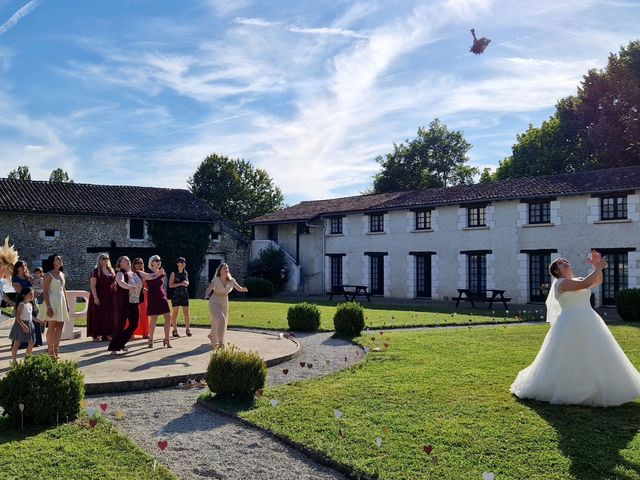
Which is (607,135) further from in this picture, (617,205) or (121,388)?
(121,388)

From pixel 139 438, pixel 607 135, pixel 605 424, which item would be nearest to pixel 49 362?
pixel 139 438

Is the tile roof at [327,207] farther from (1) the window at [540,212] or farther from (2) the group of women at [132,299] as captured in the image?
(2) the group of women at [132,299]

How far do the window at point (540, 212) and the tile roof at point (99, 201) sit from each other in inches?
701

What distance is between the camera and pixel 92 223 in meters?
32.9

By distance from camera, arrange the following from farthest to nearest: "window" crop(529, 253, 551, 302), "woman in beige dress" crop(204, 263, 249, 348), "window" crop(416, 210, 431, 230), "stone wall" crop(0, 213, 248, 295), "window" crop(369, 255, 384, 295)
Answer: "window" crop(369, 255, 384, 295) → "window" crop(416, 210, 431, 230) → "stone wall" crop(0, 213, 248, 295) → "window" crop(529, 253, 551, 302) → "woman in beige dress" crop(204, 263, 249, 348)

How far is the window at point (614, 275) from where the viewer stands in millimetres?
24203

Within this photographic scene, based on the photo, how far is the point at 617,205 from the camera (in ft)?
80.7

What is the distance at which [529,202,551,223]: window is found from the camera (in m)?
26.6

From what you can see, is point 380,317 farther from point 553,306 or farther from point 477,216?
point 553,306

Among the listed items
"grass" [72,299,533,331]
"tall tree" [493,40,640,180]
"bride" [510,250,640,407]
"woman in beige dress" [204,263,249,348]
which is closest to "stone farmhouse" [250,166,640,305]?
"grass" [72,299,533,331]

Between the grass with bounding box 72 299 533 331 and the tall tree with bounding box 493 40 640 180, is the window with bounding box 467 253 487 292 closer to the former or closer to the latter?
the grass with bounding box 72 299 533 331

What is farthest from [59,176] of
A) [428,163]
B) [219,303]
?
[219,303]

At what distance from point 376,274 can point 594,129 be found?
1669 cm

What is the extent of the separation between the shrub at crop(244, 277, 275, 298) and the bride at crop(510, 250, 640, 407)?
86.6 ft
